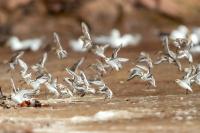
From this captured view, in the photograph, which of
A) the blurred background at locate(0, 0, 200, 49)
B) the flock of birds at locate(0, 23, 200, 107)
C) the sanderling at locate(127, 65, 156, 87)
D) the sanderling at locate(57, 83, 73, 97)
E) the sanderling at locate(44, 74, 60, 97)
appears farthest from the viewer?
the blurred background at locate(0, 0, 200, 49)

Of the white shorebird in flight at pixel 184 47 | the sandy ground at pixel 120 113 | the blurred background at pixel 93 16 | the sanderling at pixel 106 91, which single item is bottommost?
the sandy ground at pixel 120 113

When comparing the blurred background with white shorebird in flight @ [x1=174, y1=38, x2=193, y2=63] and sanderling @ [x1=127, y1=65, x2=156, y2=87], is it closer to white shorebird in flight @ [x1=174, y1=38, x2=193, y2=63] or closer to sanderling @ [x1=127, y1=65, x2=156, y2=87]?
white shorebird in flight @ [x1=174, y1=38, x2=193, y2=63]

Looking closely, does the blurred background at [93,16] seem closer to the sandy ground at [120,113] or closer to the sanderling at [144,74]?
the sandy ground at [120,113]

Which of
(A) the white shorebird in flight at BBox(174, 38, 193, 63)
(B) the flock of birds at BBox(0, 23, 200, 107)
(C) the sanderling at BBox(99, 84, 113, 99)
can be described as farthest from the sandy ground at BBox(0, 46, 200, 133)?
(A) the white shorebird in flight at BBox(174, 38, 193, 63)

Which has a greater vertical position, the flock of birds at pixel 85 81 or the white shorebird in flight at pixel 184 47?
the white shorebird in flight at pixel 184 47

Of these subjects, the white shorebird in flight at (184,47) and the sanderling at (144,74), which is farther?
the white shorebird in flight at (184,47)

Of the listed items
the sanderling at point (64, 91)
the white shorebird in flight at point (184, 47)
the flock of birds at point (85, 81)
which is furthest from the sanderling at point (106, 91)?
the white shorebird in flight at point (184, 47)
